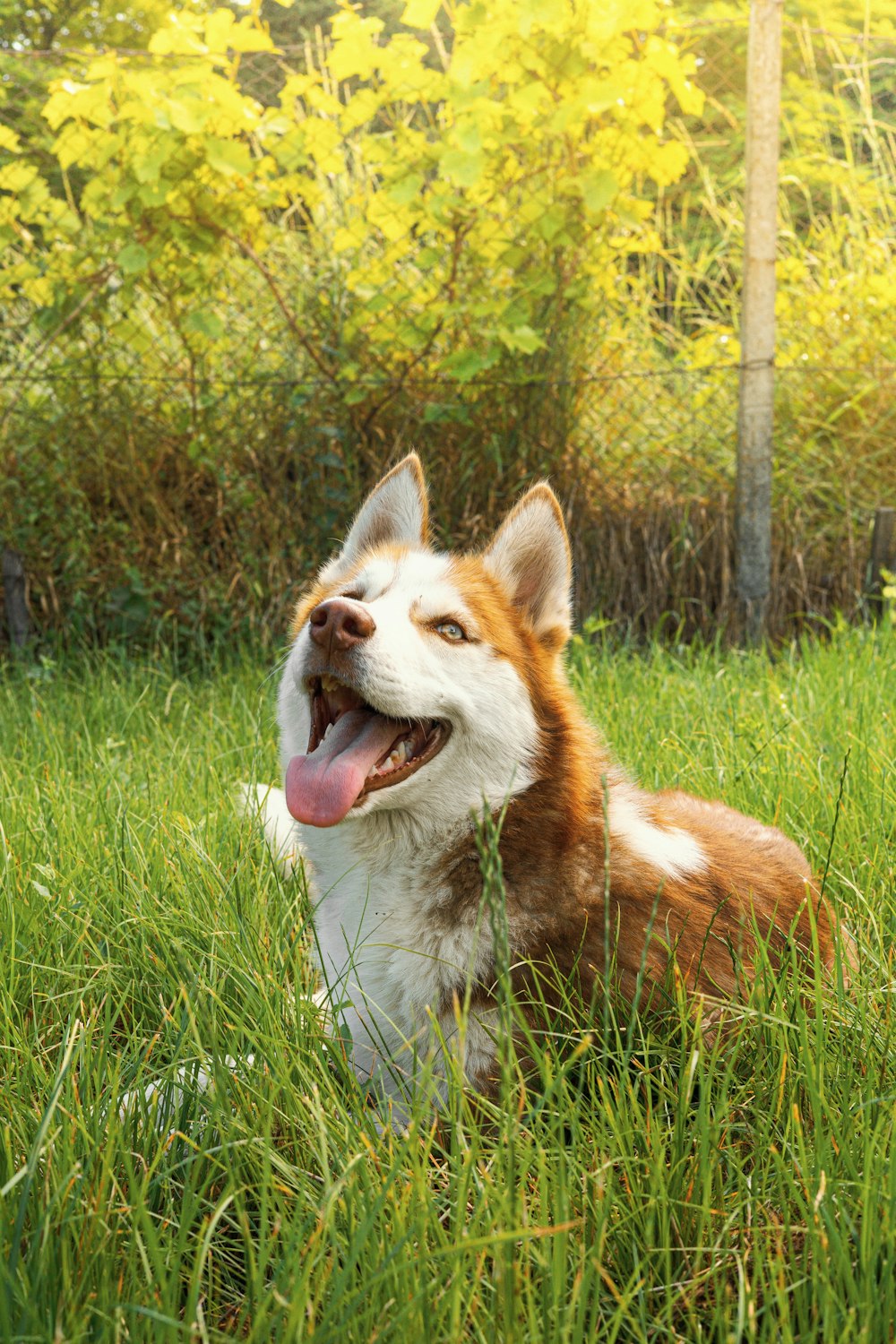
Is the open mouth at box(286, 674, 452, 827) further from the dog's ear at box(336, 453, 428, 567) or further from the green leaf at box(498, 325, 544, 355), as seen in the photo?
the green leaf at box(498, 325, 544, 355)

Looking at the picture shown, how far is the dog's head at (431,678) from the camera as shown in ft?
6.89

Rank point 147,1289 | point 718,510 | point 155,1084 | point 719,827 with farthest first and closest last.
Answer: point 718,510, point 719,827, point 155,1084, point 147,1289

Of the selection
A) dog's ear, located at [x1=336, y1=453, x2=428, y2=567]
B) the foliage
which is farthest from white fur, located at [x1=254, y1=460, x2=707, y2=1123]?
the foliage

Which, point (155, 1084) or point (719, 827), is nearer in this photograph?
point (155, 1084)

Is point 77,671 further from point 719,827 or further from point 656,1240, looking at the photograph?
point 656,1240

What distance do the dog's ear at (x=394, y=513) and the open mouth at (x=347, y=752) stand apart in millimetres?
576

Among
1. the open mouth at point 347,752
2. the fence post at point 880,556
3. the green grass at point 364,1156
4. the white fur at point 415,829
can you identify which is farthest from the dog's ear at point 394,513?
the fence post at point 880,556

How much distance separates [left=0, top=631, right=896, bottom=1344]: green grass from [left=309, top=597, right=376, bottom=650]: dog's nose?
60cm

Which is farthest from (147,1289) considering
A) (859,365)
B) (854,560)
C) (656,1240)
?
(859,365)

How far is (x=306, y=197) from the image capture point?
519 cm

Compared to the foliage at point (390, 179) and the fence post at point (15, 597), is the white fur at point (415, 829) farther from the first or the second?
the fence post at point (15, 597)

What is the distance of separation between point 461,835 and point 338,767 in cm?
27

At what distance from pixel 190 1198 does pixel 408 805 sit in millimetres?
884

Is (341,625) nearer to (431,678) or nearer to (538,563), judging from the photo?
(431,678)
